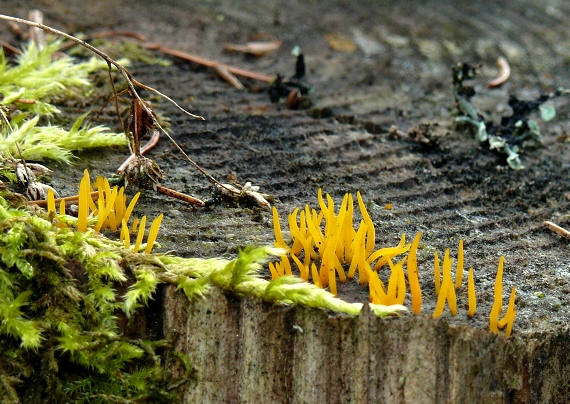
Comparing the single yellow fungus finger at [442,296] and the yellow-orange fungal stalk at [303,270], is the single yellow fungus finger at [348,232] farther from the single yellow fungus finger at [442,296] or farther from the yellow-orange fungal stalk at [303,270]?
the single yellow fungus finger at [442,296]

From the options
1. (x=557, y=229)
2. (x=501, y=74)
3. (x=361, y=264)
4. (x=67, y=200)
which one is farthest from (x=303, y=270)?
(x=501, y=74)

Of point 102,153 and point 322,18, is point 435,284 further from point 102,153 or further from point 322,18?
point 322,18

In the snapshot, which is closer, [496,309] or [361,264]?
[496,309]

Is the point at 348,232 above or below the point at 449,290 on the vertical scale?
above

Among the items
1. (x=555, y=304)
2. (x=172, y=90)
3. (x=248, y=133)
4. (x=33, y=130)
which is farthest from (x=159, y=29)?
(x=555, y=304)

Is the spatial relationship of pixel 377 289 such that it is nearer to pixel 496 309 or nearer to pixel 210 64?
pixel 496 309

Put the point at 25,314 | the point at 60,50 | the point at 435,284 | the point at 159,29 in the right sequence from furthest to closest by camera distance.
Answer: the point at 159,29 → the point at 60,50 → the point at 435,284 → the point at 25,314
